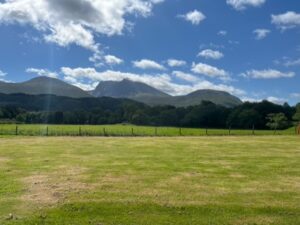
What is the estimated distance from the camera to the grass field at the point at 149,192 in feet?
33.8

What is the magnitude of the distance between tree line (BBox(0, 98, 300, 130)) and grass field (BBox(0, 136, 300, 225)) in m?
73.1

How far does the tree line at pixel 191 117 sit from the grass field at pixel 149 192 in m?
73.1

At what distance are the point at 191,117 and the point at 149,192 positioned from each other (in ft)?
336

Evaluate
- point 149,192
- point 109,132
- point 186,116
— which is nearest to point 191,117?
point 186,116

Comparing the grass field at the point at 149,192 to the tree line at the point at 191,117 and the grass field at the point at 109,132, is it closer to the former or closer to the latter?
the grass field at the point at 109,132

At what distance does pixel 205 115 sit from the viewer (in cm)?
11112

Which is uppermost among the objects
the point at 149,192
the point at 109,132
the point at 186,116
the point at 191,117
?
the point at 186,116

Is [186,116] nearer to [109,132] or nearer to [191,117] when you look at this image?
[191,117]

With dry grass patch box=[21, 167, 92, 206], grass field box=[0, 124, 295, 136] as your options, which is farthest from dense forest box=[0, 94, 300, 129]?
dry grass patch box=[21, 167, 92, 206]

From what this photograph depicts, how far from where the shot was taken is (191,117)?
11462cm

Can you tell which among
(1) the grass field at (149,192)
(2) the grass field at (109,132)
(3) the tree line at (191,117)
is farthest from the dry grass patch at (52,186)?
(3) the tree line at (191,117)

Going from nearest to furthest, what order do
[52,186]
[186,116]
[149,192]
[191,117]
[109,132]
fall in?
[149,192], [52,186], [109,132], [191,117], [186,116]

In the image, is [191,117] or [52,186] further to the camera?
[191,117]

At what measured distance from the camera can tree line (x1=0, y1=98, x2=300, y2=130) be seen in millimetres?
101062
